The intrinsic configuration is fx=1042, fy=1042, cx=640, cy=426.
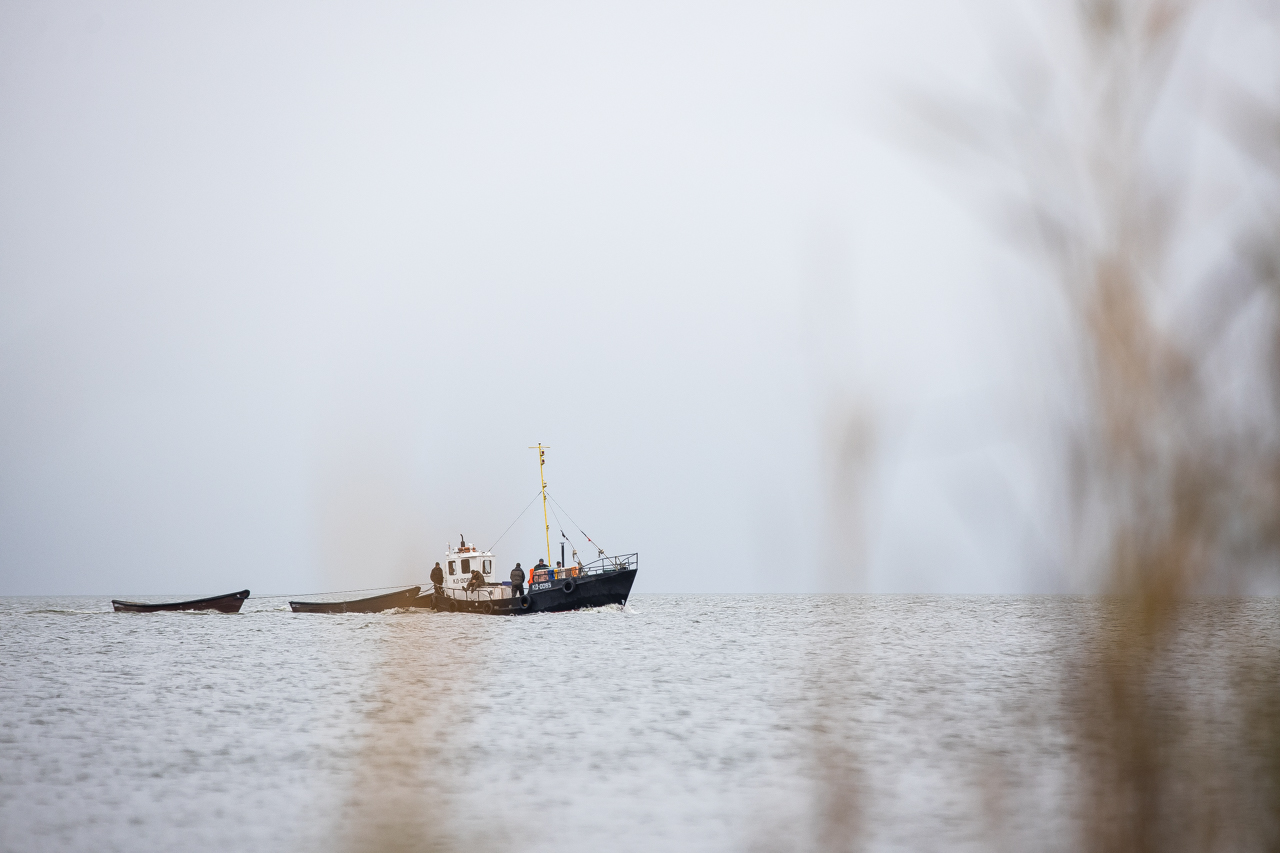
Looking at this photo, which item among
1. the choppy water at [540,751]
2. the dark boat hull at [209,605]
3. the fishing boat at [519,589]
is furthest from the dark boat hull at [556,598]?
the dark boat hull at [209,605]

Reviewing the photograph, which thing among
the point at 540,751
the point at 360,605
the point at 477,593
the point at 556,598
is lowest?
the point at 540,751

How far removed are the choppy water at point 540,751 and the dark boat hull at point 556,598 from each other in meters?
16.6

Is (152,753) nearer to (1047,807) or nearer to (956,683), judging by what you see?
(1047,807)

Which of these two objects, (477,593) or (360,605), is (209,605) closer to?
(360,605)

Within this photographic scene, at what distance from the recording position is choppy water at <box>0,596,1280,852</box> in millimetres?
4738

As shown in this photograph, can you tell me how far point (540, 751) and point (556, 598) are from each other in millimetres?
35201

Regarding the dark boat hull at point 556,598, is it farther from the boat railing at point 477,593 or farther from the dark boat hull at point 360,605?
the dark boat hull at point 360,605

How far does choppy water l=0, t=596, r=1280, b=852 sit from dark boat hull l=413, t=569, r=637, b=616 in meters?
16.6

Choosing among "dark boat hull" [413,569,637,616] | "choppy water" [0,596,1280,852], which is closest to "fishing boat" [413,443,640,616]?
"dark boat hull" [413,569,637,616]

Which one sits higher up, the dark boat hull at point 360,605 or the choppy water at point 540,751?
the dark boat hull at point 360,605

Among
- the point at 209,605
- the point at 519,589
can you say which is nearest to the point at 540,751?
the point at 519,589

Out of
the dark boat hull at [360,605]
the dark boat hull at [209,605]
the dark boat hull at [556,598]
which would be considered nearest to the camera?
the dark boat hull at [556,598]

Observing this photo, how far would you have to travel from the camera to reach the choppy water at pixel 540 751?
4.74 metres

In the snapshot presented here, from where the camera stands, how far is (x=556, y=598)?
1954 inches
